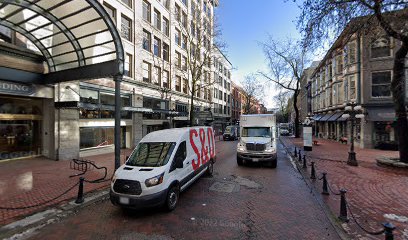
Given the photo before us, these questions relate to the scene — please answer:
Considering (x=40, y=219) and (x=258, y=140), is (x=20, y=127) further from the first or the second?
(x=258, y=140)

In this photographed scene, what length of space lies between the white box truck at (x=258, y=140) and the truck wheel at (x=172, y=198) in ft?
20.8

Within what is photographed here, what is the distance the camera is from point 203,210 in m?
6.28

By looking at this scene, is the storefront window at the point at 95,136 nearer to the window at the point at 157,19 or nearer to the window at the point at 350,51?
the window at the point at 157,19

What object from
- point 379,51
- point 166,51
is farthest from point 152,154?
point 379,51

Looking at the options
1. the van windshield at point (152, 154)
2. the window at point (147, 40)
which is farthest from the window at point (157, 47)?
the van windshield at point (152, 154)

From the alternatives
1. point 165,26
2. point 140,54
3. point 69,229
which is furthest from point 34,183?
point 165,26

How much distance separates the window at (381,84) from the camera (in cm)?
1981

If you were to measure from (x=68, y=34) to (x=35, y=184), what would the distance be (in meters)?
7.12

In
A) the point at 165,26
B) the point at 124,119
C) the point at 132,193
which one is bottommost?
the point at 132,193

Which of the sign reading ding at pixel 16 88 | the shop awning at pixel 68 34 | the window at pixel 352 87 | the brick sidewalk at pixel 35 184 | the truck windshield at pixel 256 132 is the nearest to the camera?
the brick sidewalk at pixel 35 184

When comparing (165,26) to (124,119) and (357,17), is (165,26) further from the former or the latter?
(357,17)

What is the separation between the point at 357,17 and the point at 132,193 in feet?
40.8

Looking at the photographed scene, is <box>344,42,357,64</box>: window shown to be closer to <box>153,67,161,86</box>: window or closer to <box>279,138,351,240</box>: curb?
<box>279,138,351,240</box>: curb

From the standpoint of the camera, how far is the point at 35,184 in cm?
862
